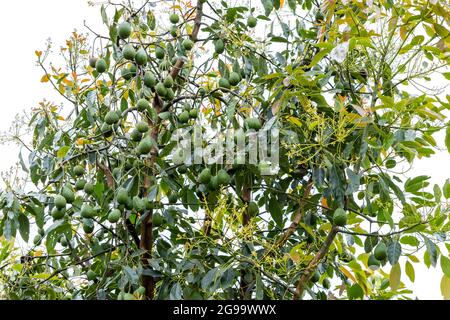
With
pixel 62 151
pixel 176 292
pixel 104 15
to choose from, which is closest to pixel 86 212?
pixel 62 151

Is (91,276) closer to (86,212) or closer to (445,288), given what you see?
(86,212)

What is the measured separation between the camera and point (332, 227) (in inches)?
69.3

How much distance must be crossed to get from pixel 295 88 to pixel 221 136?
22 cm

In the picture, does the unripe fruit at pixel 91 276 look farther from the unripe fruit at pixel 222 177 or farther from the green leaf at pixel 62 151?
the unripe fruit at pixel 222 177

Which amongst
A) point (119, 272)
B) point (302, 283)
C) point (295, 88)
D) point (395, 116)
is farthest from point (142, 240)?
point (395, 116)

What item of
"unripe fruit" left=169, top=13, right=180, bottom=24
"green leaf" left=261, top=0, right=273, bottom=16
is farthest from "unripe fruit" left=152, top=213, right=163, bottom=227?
"green leaf" left=261, top=0, right=273, bottom=16

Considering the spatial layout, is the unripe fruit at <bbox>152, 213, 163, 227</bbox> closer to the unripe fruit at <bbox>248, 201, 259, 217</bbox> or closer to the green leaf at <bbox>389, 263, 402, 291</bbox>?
the unripe fruit at <bbox>248, 201, 259, 217</bbox>

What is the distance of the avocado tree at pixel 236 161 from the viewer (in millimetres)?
1742

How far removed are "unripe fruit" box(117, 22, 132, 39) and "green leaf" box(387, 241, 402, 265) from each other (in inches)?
32.2

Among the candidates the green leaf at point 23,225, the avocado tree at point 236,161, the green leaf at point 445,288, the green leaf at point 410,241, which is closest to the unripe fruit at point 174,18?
the avocado tree at point 236,161

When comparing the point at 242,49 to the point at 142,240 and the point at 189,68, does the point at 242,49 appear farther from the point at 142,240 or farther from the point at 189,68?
the point at 142,240

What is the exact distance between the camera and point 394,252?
170cm

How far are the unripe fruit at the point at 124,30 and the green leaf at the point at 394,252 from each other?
0.82 metres

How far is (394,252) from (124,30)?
84 centimetres
